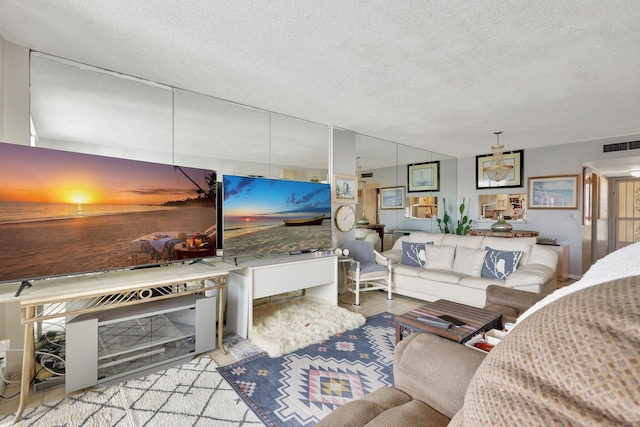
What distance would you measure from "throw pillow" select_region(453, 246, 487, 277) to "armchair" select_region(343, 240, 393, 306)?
90cm

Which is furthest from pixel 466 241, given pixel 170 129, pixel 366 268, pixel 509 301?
pixel 170 129

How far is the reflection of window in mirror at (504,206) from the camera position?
18.8 ft

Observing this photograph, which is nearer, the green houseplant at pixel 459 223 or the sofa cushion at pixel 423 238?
the sofa cushion at pixel 423 238

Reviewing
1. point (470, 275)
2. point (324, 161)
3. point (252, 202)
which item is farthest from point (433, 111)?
point (252, 202)

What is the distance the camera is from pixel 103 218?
208 centimetres

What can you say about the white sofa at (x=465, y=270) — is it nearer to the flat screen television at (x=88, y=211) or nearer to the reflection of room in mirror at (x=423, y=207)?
the reflection of room in mirror at (x=423, y=207)

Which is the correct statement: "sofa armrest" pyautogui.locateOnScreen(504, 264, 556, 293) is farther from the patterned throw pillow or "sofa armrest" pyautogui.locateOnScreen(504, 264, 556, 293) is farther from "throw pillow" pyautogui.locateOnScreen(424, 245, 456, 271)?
the patterned throw pillow

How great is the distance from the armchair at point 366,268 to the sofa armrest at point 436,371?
7.94ft

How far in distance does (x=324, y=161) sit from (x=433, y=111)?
59.3 inches

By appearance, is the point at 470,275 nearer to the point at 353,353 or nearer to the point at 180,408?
the point at 353,353

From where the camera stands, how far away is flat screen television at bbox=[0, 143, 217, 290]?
1.75 m

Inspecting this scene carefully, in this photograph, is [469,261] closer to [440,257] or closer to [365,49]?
[440,257]

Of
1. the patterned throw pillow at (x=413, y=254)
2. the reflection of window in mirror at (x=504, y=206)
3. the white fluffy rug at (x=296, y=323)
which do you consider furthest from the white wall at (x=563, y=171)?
the white fluffy rug at (x=296, y=323)

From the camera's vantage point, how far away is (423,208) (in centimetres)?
584
